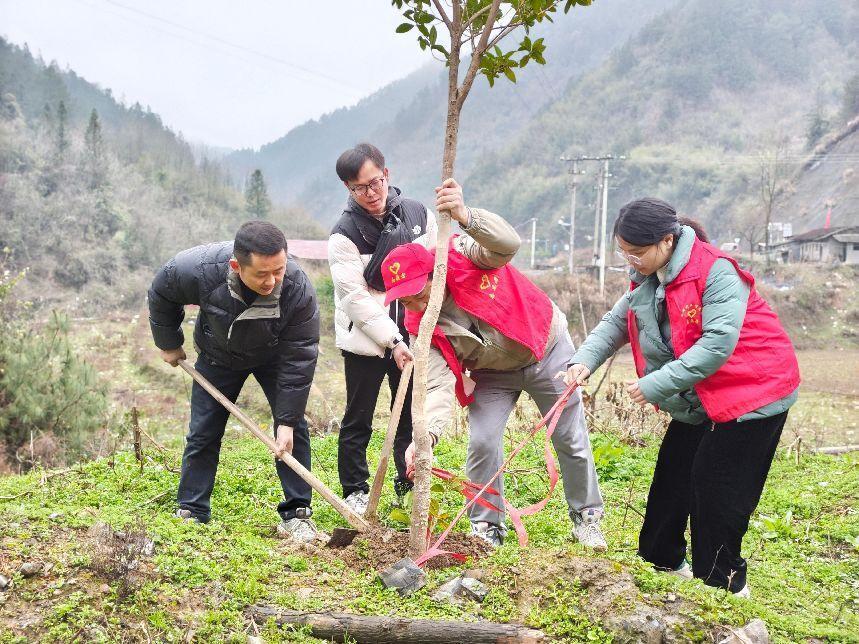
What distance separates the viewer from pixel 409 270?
2.92 meters

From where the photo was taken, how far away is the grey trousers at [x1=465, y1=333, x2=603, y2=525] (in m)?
3.34

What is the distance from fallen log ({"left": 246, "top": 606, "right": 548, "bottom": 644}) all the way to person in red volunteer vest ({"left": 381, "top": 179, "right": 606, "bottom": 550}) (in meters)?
0.69

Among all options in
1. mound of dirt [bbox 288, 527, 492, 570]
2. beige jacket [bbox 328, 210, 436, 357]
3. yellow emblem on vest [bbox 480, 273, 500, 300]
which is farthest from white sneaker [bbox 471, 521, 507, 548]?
yellow emblem on vest [bbox 480, 273, 500, 300]

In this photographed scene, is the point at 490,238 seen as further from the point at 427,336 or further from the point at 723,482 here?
the point at 723,482

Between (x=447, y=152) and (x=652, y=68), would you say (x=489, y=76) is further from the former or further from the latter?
(x=652, y=68)

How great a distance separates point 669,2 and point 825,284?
12295cm

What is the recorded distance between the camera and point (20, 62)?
64125 mm

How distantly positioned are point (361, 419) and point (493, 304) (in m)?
1.30

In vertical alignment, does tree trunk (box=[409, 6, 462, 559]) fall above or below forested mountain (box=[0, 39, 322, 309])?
below

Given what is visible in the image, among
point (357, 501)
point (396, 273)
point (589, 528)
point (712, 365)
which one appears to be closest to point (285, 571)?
point (357, 501)

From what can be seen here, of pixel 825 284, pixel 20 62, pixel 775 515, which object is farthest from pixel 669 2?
pixel 775 515

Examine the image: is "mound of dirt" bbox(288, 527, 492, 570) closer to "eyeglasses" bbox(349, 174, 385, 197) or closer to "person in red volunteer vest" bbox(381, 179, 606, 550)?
"person in red volunteer vest" bbox(381, 179, 606, 550)

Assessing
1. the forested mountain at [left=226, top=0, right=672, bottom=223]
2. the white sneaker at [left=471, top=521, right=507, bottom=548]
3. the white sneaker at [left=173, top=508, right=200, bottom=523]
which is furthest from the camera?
the forested mountain at [left=226, top=0, right=672, bottom=223]

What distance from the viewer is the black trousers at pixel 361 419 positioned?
12.9 ft
